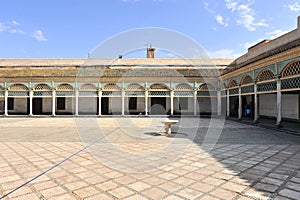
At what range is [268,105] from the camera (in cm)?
1548

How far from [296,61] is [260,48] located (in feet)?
28.8

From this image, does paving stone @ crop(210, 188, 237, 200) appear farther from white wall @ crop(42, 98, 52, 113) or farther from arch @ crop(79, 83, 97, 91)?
white wall @ crop(42, 98, 52, 113)

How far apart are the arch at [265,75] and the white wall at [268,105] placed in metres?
4.13

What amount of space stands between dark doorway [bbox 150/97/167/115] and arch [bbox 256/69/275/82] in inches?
398

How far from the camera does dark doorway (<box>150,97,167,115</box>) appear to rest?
2041cm

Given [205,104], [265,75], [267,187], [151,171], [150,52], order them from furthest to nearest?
[150,52] → [205,104] → [265,75] → [151,171] → [267,187]

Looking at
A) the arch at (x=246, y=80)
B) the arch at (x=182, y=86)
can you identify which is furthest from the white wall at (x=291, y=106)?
the arch at (x=182, y=86)

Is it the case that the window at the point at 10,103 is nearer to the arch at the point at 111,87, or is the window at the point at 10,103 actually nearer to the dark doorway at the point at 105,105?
the dark doorway at the point at 105,105

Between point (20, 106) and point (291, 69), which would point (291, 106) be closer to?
point (291, 69)

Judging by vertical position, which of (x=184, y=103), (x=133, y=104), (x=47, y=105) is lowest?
(x=47, y=105)

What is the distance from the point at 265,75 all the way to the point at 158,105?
11032 millimetres

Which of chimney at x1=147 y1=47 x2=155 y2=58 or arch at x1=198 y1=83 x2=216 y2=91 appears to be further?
chimney at x1=147 y1=47 x2=155 y2=58

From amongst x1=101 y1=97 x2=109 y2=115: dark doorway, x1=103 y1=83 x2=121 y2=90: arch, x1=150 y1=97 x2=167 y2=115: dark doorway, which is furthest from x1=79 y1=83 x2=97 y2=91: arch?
x1=150 y1=97 x2=167 y2=115: dark doorway

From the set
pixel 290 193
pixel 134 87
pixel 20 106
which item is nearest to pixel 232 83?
pixel 134 87
